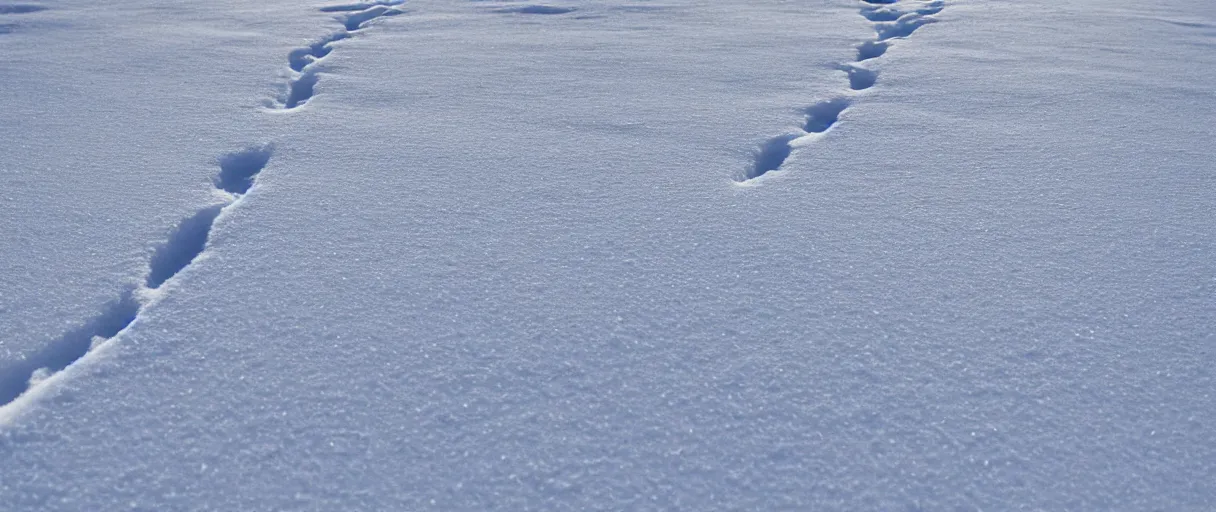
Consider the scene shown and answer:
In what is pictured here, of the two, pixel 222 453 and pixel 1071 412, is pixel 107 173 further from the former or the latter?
pixel 1071 412

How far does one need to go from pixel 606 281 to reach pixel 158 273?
0.81 m

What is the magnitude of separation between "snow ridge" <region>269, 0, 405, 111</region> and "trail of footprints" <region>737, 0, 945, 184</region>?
1.26 meters

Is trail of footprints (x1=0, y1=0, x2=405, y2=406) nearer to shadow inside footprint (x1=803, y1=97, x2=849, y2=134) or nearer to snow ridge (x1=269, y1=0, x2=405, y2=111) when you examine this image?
snow ridge (x1=269, y1=0, x2=405, y2=111)

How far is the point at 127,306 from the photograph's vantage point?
152 cm

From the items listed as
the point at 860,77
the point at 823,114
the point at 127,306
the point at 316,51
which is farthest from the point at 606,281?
the point at 316,51

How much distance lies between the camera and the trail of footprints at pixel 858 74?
6.95 feet

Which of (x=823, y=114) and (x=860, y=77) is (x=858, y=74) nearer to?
(x=860, y=77)

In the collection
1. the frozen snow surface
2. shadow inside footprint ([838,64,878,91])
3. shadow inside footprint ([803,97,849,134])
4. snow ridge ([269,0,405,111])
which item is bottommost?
the frozen snow surface

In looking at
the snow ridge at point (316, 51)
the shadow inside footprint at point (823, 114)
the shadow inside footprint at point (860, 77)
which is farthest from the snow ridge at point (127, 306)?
the shadow inside footprint at point (860, 77)

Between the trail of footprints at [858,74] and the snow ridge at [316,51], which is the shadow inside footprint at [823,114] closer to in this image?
the trail of footprints at [858,74]

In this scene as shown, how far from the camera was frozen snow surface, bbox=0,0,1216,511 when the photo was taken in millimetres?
1191

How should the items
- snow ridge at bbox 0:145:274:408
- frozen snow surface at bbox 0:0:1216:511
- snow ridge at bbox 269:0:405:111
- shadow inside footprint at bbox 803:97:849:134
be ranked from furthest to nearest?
snow ridge at bbox 269:0:405:111, shadow inside footprint at bbox 803:97:849:134, snow ridge at bbox 0:145:274:408, frozen snow surface at bbox 0:0:1216:511

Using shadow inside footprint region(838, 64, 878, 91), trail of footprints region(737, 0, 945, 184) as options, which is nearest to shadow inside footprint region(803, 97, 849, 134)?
trail of footprints region(737, 0, 945, 184)

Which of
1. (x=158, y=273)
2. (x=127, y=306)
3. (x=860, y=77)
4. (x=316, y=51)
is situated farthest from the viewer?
(x=316, y=51)
